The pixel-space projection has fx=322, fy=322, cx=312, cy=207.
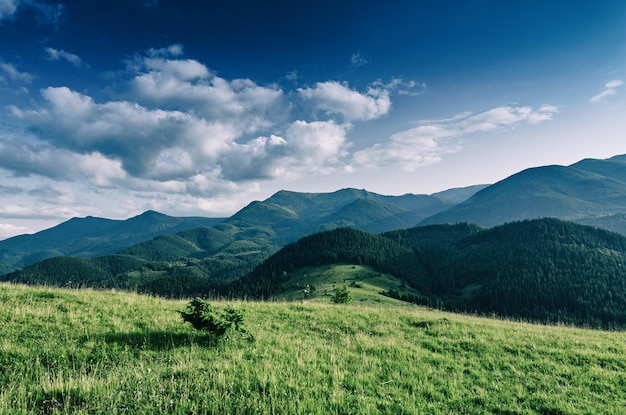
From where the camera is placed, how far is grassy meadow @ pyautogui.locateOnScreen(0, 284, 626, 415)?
8414 mm

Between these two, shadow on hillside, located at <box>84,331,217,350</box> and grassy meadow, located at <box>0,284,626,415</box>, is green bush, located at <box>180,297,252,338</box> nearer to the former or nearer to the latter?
shadow on hillside, located at <box>84,331,217,350</box>

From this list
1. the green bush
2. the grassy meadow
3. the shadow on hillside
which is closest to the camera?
the grassy meadow

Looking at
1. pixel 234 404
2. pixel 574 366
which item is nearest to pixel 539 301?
pixel 574 366

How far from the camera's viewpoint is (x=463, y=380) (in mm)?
11406

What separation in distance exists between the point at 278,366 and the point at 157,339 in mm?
5740

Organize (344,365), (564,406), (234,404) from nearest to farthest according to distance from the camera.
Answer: (234,404) → (564,406) → (344,365)

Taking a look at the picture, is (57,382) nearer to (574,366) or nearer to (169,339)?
(169,339)

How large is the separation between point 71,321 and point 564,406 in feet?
61.3

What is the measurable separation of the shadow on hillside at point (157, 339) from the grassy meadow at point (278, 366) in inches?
2.3

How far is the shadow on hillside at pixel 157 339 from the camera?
12.4 meters

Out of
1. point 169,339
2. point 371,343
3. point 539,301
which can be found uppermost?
point 169,339

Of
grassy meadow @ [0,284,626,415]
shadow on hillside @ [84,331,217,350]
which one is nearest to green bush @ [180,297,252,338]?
shadow on hillside @ [84,331,217,350]

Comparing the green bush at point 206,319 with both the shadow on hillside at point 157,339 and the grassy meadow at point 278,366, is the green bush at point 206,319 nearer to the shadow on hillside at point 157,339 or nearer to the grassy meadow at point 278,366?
the shadow on hillside at point 157,339

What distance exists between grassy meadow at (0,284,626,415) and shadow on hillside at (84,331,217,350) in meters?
0.06
